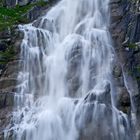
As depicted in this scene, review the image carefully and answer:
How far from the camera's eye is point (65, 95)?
3472 centimetres

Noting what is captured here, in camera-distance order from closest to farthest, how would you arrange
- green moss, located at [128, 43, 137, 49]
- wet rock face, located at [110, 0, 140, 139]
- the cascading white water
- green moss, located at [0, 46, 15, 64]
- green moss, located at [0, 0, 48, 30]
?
1. the cascading white water
2. wet rock face, located at [110, 0, 140, 139]
3. green moss, located at [128, 43, 137, 49]
4. green moss, located at [0, 46, 15, 64]
5. green moss, located at [0, 0, 48, 30]

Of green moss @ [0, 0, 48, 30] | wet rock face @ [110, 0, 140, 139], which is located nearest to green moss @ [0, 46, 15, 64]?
green moss @ [0, 0, 48, 30]

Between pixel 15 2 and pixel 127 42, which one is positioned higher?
pixel 15 2

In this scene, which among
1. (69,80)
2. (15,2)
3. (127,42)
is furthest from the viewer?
(15,2)

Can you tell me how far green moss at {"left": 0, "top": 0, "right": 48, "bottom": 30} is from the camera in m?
45.0

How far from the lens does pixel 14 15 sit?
4875cm

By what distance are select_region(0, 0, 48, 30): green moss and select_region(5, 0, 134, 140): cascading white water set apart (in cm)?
254

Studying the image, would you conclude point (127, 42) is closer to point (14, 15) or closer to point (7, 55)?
point (7, 55)

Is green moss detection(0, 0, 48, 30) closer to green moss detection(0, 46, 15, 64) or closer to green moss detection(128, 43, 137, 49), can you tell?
green moss detection(0, 46, 15, 64)

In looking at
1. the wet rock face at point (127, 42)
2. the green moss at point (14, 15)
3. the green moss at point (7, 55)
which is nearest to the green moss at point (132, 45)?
the wet rock face at point (127, 42)

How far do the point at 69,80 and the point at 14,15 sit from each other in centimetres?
1598

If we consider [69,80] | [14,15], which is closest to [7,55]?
[69,80]

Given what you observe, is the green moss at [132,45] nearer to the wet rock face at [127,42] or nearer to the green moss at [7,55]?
the wet rock face at [127,42]

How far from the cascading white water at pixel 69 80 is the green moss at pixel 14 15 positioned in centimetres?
254
